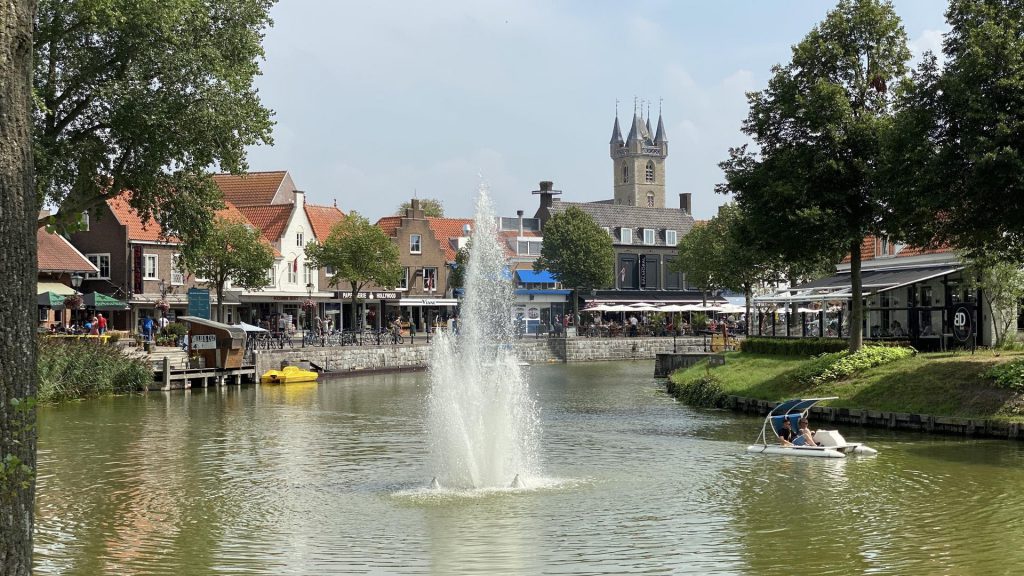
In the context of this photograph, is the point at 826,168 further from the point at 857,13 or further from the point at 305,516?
the point at 305,516

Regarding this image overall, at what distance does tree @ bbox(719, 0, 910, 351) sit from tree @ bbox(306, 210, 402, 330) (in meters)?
40.9

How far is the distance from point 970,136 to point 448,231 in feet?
246

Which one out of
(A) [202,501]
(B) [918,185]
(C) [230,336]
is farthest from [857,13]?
(C) [230,336]

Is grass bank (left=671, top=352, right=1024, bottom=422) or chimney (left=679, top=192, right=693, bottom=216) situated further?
chimney (left=679, top=192, right=693, bottom=216)

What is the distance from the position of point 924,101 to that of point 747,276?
42366mm

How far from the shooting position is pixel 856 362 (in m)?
36.8

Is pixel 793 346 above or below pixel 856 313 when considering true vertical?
below

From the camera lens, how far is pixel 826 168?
36969mm

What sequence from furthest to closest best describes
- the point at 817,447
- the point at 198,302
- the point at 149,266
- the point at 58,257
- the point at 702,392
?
1. the point at 149,266
2. the point at 58,257
3. the point at 198,302
4. the point at 702,392
5. the point at 817,447

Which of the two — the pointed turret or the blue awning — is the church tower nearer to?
the pointed turret

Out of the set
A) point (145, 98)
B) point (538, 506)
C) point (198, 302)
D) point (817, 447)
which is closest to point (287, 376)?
point (198, 302)

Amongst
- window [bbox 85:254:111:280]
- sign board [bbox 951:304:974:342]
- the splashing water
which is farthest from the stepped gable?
the splashing water

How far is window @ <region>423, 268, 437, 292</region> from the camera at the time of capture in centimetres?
9319

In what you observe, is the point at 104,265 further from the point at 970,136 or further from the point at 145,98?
the point at 970,136
